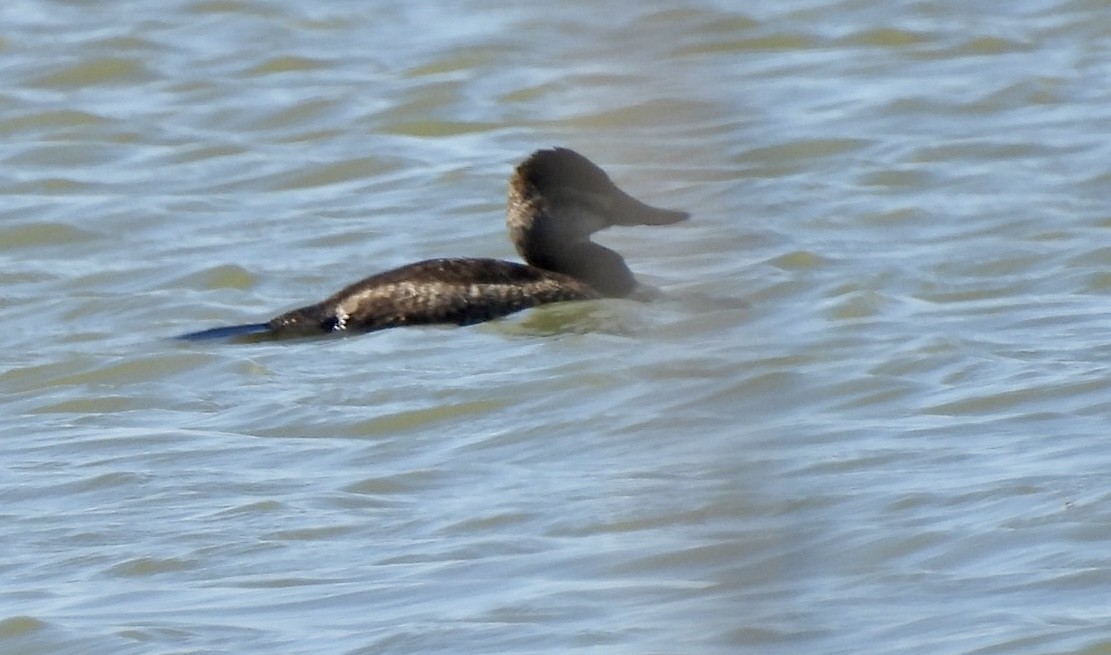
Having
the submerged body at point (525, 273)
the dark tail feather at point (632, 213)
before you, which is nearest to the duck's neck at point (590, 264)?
the submerged body at point (525, 273)

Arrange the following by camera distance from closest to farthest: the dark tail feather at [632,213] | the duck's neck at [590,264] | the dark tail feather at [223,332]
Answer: the dark tail feather at [223,332] → the duck's neck at [590,264] → the dark tail feather at [632,213]

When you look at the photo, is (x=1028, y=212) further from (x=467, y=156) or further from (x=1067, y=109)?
(x=467, y=156)

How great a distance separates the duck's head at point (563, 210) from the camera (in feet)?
30.2

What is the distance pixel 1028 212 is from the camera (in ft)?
31.2

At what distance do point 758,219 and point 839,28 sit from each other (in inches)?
176

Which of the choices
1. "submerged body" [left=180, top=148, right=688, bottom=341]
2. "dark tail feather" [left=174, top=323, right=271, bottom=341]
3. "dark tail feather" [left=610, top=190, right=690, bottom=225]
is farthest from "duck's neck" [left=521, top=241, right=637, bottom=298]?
"dark tail feather" [left=174, top=323, right=271, bottom=341]

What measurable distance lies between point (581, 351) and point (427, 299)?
2.59 feet

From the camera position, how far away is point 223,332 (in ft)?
27.2

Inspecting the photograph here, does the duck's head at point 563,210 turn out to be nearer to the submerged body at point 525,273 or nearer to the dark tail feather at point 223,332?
the submerged body at point 525,273

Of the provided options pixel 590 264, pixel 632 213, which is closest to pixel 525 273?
pixel 590 264

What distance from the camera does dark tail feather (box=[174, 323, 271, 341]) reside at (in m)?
8.24

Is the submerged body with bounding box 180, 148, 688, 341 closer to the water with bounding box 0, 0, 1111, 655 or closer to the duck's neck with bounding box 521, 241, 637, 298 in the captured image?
the duck's neck with bounding box 521, 241, 637, 298

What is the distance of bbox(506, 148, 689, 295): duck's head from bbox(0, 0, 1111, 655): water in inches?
13.8

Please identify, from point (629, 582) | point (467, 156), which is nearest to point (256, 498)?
point (629, 582)
